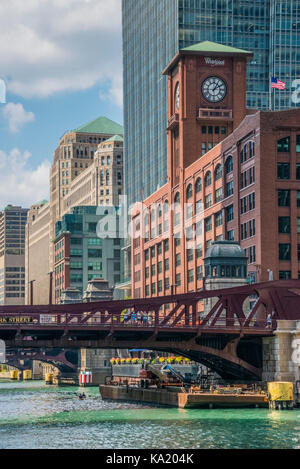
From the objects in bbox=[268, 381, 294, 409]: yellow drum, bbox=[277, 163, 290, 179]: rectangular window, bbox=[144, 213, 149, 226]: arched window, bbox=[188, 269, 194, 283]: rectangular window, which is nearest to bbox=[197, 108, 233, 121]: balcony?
bbox=[188, 269, 194, 283]: rectangular window

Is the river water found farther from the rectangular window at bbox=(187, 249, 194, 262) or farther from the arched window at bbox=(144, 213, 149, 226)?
the arched window at bbox=(144, 213, 149, 226)

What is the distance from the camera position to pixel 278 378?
101438mm

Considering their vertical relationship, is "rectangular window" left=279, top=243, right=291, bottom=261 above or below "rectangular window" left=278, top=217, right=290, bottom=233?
below

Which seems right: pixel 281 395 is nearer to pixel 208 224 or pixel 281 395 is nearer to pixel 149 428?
pixel 149 428

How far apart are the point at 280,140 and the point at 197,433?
2477 inches

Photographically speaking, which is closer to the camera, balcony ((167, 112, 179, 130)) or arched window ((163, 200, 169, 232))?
balcony ((167, 112, 179, 130))

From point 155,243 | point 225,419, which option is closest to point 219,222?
point 155,243

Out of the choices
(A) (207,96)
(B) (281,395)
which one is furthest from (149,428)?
(A) (207,96)

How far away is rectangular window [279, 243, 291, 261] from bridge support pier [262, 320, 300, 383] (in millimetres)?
27147

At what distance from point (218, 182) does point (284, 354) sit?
166ft

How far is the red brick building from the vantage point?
130m

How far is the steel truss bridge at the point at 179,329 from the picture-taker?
102375mm
